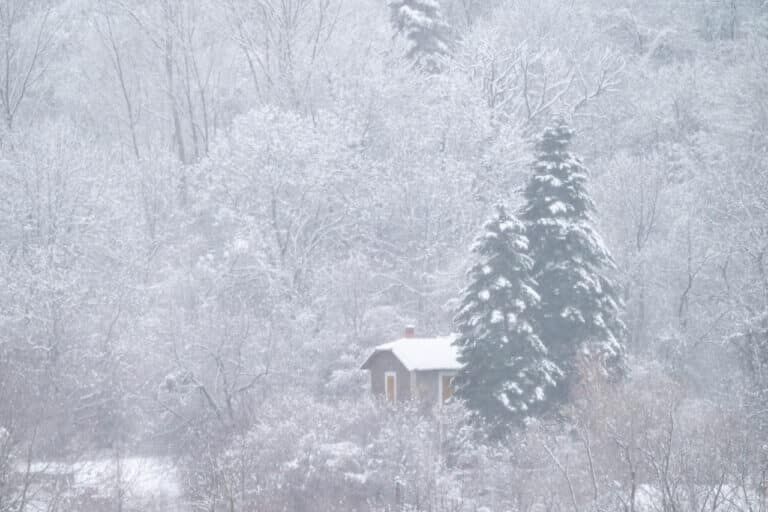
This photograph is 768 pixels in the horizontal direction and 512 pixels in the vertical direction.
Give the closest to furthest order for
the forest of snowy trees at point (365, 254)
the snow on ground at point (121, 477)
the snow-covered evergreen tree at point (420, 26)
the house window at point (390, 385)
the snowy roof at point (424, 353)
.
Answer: the snow on ground at point (121, 477), the forest of snowy trees at point (365, 254), the snowy roof at point (424, 353), the house window at point (390, 385), the snow-covered evergreen tree at point (420, 26)

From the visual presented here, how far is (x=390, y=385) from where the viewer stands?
98.9ft

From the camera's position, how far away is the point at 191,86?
164 ft

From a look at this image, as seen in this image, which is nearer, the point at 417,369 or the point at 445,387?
the point at 417,369

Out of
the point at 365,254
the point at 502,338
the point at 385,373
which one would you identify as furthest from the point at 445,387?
the point at 365,254

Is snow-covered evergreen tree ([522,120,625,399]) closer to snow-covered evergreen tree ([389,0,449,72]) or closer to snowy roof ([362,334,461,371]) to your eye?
snowy roof ([362,334,461,371])

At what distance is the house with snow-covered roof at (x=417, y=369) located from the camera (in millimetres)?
28938

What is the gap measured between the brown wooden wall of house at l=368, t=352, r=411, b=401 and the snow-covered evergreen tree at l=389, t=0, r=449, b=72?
1964 centimetres

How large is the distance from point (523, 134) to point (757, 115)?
9902mm

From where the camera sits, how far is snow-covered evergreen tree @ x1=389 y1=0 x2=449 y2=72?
153 ft

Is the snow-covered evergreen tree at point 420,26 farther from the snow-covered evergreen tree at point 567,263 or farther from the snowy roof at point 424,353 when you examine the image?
the snow-covered evergreen tree at point 567,263

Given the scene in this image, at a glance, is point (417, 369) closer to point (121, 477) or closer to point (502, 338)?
point (502, 338)

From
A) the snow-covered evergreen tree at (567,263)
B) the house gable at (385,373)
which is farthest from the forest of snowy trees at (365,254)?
the house gable at (385,373)

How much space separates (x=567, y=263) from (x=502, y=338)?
111 inches

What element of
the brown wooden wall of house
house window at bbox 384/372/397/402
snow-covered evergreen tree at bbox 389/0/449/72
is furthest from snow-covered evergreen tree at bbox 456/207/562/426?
snow-covered evergreen tree at bbox 389/0/449/72
